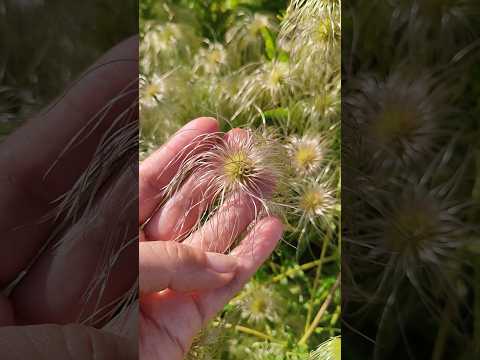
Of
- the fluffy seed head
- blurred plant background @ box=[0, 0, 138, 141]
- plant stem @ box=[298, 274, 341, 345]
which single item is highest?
blurred plant background @ box=[0, 0, 138, 141]

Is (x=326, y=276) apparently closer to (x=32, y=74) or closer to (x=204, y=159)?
(x=204, y=159)

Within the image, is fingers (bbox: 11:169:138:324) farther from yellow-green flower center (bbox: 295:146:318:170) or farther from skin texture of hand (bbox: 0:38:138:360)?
yellow-green flower center (bbox: 295:146:318:170)

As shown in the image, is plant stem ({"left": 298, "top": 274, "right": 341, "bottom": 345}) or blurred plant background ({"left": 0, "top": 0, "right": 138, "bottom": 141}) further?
plant stem ({"left": 298, "top": 274, "right": 341, "bottom": 345})

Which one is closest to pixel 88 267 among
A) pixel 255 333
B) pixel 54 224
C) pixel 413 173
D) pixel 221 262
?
pixel 54 224

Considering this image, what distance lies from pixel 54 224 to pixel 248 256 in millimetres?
242

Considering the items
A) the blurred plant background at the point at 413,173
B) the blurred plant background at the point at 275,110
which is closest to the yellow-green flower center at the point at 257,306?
the blurred plant background at the point at 275,110

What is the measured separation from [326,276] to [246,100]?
240 millimetres

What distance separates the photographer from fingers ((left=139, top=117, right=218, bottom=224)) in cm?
76

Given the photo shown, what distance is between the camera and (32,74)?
644 millimetres

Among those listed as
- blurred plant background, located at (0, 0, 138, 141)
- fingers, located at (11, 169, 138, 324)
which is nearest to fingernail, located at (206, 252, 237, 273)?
fingers, located at (11, 169, 138, 324)

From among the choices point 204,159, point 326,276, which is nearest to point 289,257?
point 326,276

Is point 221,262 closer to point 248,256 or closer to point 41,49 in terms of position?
point 248,256

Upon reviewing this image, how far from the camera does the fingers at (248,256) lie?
779 mm

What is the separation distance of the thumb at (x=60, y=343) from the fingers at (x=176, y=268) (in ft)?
0.25
